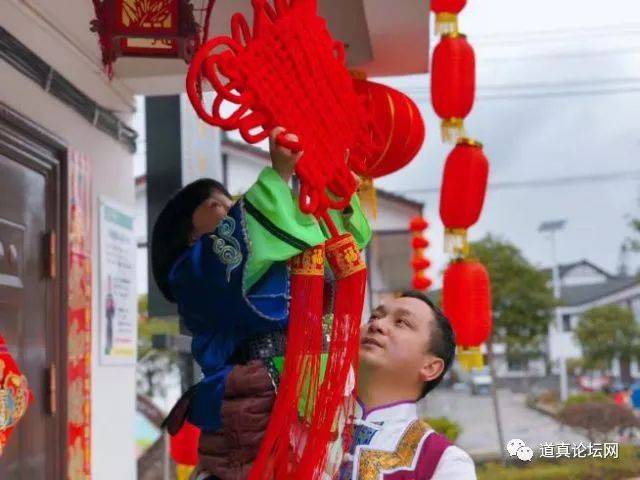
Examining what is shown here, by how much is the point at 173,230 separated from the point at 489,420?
39.3 ft

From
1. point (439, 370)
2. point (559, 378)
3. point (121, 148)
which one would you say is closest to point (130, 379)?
point (121, 148)

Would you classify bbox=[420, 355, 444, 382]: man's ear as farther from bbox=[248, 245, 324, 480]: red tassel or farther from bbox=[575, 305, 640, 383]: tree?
bbox=[575, 305, 640, 383]: tree

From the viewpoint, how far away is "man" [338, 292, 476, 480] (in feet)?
5.42

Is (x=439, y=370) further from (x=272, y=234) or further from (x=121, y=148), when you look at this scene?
(x=121, y=148)

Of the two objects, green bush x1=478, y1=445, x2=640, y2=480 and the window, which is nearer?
green bush x1=478, y1=445, x2=640, y2=480

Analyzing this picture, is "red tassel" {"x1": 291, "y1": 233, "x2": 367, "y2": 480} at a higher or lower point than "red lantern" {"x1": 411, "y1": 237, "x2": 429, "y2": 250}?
lower

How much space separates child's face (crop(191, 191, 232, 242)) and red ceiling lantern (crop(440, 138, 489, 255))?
2.94 meters

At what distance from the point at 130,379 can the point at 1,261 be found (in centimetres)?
119

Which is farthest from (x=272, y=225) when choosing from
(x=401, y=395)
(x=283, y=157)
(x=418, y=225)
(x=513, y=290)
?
(x=513, y=290)

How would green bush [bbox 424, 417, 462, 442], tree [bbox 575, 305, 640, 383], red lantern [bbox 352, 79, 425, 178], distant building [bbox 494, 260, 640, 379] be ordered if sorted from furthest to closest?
1. distant building [bbox 494, 260, 640, 379]
2. tree [bbox 575, 305, 640, 383]
3. green bush [bbox 424, 417, 462, 442]
4. red lantern [bbox 352, 79, 425, 178]

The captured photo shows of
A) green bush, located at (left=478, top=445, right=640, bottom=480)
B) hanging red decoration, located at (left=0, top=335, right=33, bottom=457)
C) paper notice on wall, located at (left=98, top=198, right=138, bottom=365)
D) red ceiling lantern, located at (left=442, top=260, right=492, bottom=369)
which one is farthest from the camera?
green bush, located at (left=478, top=445, right=640, bottom=480)

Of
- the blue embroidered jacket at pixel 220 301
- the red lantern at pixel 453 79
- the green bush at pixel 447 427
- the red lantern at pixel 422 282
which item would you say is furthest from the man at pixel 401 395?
the green bush at pixel 447 427

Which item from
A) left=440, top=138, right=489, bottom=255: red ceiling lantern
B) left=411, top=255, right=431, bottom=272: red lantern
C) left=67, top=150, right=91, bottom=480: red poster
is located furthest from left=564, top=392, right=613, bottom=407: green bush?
left=67, top=150, right=91, bottom=480: red poster

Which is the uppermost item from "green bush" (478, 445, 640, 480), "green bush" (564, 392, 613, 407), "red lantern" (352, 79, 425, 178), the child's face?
"red lantern" (352, 79, 425, 178)
